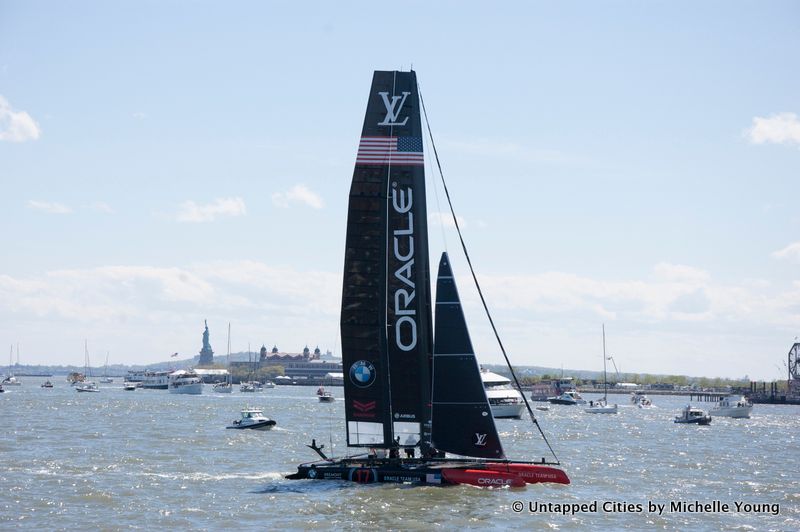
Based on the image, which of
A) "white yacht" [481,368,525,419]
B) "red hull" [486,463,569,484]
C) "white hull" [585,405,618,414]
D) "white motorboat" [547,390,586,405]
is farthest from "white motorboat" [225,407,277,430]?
"white motorboat" [547,390,586,405]

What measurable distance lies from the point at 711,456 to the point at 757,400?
102456mm

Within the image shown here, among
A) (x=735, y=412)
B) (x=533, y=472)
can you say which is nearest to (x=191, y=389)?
(x=735, y=412)

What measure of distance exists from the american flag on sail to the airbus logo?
513 millimetres

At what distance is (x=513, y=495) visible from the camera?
31.0 m

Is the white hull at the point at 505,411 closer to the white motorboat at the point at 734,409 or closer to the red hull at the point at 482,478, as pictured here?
the white motorboat at the point at 734,409

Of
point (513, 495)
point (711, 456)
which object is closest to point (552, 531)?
point (513, 495)

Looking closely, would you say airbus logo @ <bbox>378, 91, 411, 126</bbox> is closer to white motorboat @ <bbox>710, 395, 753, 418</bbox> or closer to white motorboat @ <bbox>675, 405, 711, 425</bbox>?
white motorboat @ <bbox>675, 405, 711, 425</bbox>

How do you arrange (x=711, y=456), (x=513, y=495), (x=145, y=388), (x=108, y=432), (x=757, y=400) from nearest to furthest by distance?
(x=513, y=495) → (x=711, y=456) → (x=108, y=432) → (x=757, y=400) → (x=145, y=388)

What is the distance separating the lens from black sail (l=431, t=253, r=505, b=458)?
32281 millimetres

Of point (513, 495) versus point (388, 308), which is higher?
point (388, 308)

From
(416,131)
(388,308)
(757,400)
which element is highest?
(416,131)

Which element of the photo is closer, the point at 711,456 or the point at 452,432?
the point at 452,432

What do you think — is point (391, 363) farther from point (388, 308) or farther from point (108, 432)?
point (108, 432)

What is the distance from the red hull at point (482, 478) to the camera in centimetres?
3072
